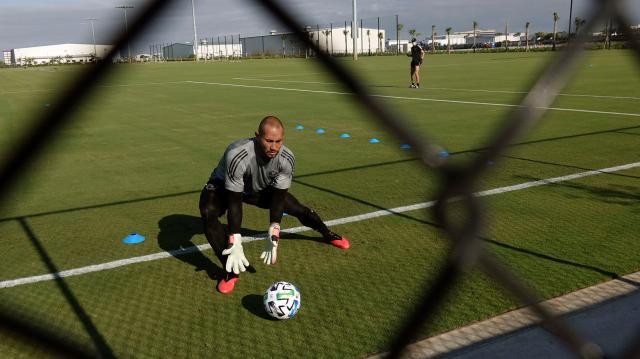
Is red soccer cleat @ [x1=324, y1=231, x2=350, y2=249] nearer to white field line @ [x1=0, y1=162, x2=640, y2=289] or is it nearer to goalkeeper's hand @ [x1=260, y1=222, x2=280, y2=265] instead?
white field line @ [x1=0, y1=162, x2=640, y2=289]

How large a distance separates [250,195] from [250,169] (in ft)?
1.11

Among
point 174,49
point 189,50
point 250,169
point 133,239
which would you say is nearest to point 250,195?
point 250,169

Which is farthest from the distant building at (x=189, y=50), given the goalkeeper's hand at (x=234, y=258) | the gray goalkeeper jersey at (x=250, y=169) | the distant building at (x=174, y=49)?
the goalkeeper's hand at (x=234, y=258)

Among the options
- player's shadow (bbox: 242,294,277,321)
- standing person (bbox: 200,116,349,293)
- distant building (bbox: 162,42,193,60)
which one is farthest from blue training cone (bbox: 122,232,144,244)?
distant building (bbox: 162,42,193,60)

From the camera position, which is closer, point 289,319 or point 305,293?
point 289,319

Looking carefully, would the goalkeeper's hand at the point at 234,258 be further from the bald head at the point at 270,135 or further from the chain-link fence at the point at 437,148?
the chain-link fence at the point at 437,148

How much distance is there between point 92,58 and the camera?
2.05ft

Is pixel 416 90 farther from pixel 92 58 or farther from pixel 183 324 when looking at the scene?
pixel 92 58

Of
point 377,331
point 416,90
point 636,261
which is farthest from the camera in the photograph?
point 416,90

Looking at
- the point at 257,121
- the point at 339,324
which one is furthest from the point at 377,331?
the point at 257,121

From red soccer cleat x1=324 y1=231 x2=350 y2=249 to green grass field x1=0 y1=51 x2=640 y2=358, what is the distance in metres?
0.09

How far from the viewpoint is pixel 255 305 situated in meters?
3.77

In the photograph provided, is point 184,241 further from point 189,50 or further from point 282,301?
point 189,50

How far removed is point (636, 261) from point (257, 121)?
9.90m
